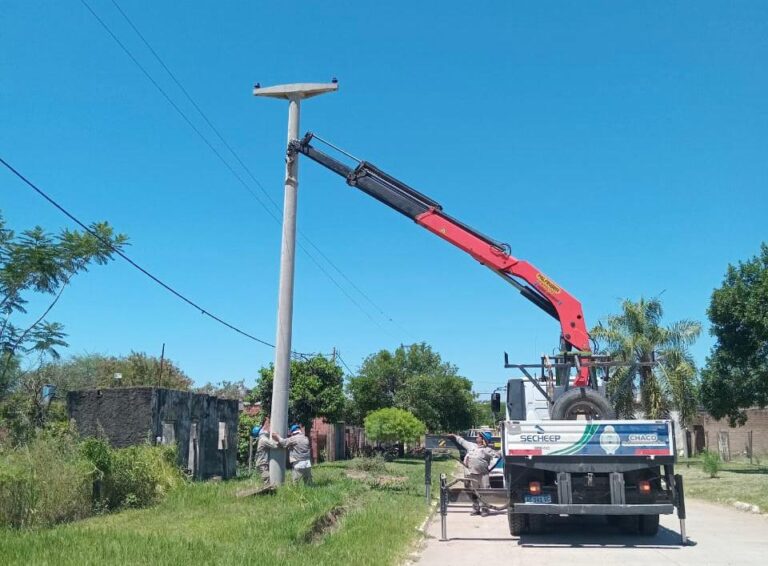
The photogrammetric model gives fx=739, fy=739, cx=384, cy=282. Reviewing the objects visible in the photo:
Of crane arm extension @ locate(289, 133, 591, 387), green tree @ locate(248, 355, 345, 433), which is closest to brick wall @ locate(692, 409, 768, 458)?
green tree @ locate(248, 355, 345, 433)

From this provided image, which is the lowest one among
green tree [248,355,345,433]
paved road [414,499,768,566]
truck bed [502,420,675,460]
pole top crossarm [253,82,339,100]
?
paved road [414,499,768,566]

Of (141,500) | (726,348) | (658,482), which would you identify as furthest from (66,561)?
(726,348)

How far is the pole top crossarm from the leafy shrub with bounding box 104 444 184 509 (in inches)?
376

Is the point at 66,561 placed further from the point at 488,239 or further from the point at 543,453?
the point at 488,239

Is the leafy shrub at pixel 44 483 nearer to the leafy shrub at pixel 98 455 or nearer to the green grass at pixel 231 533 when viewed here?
the leafy shrub at pixel 98 455

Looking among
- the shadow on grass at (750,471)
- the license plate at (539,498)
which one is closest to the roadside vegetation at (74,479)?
the license plate at (539,498)

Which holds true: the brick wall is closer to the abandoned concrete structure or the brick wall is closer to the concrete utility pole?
the concrete utility pole

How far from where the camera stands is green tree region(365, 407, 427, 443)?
36.2 meters

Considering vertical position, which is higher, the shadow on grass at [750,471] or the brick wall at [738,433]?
the brick wall at [738,433]

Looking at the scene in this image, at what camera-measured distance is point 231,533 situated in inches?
425

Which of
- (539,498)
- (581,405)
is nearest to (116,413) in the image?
(539,498)

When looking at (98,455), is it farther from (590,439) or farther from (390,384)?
(390,384)

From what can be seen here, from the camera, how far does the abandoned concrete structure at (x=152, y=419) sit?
1700 cm

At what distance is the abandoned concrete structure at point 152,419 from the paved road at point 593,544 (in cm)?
684
